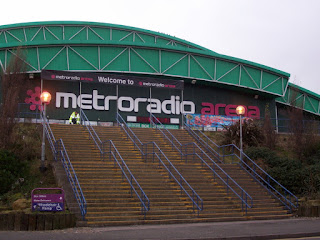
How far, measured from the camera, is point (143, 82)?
94.3 feet

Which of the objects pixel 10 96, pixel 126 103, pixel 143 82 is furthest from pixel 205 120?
pixel 10 96

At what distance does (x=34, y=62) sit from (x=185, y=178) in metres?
16.4

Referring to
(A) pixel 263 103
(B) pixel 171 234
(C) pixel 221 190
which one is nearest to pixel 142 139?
(C) pixel 221 190

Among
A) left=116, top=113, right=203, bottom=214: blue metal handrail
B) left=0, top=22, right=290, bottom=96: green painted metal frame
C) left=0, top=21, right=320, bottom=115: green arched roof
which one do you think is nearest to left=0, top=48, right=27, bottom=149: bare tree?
left=0, top=21, right=320, bottom=115: green arched roof

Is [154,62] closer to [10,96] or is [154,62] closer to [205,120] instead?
[205,120]

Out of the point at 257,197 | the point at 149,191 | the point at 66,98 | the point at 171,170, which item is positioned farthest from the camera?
the point at 66,98

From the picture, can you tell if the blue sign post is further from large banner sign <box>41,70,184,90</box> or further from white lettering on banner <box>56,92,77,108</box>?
white lettering on banner <box>56,92,77,108</box>

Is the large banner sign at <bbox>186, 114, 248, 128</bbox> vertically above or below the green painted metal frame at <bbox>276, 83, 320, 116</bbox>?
below

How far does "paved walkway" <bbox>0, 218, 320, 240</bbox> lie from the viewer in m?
11.7

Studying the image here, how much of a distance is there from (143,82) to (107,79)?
2544 mm

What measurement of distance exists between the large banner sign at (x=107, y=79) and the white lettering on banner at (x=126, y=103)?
1.63 m

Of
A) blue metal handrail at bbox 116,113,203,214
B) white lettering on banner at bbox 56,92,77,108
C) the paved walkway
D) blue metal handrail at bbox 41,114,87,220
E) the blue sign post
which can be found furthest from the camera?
white lettering on banner at bbox 56,92,77,108

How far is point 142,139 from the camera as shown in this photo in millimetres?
23625

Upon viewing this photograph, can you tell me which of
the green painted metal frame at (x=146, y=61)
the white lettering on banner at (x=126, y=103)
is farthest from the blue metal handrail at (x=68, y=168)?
the green painted metal frame at (x=146, y=61)
